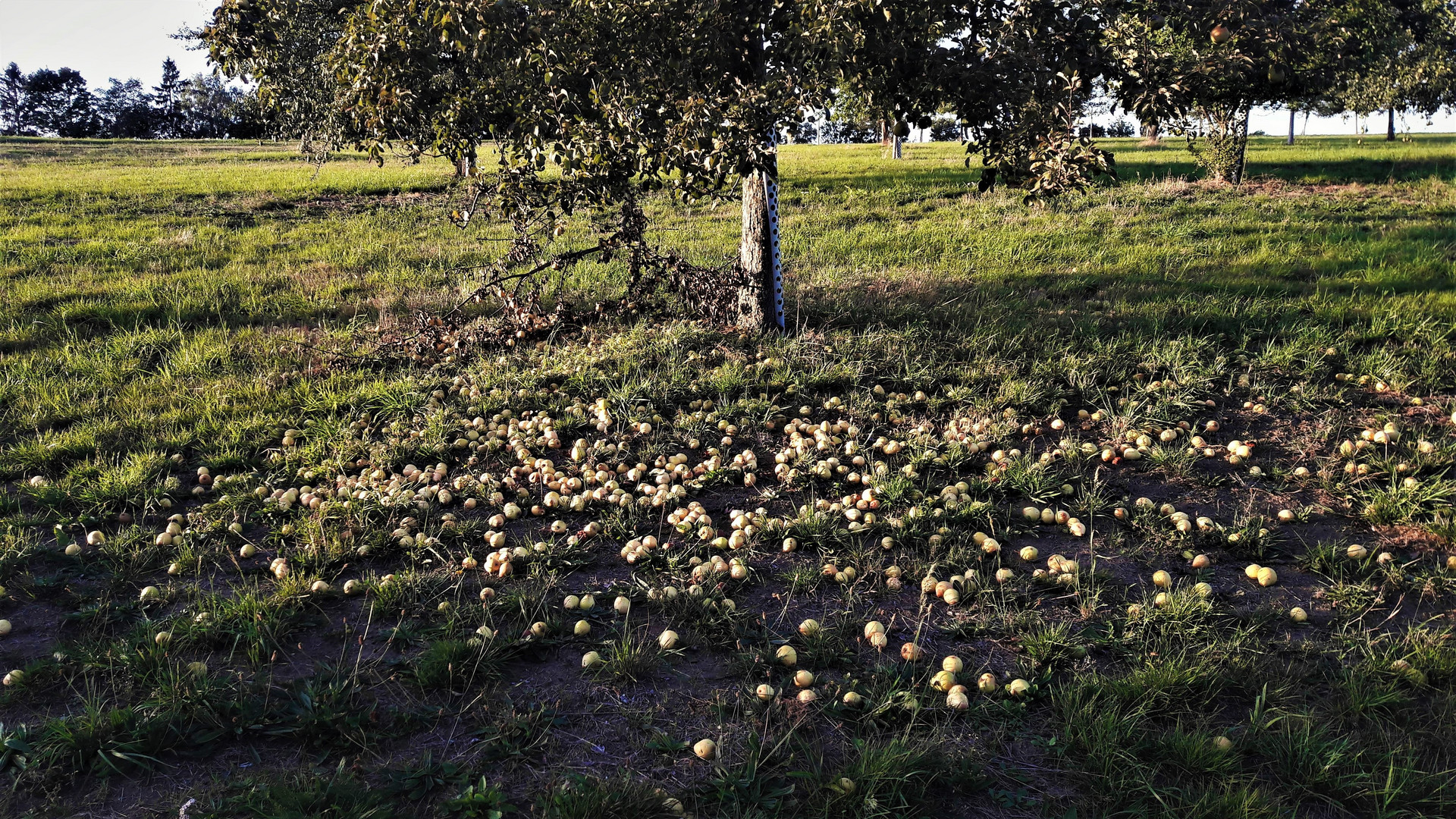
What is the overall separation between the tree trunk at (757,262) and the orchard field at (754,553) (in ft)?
1.07

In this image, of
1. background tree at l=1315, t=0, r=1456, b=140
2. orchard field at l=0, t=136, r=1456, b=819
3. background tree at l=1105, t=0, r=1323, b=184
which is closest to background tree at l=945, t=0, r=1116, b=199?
background tree at l=1105, t=0, r=1323, b=184

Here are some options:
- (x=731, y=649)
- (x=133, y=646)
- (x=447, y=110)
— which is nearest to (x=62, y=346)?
(x=447, y=110)

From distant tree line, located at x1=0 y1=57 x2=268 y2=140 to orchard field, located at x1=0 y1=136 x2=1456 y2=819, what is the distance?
67001 millimetres

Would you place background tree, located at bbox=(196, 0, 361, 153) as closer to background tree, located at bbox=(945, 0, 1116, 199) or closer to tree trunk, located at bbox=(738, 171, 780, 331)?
tree trunk, located at bbox=(738, 171, 780, 331)

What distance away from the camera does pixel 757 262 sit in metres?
7.30

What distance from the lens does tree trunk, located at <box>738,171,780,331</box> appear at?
23.3 feet

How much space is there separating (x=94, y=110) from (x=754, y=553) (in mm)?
102846

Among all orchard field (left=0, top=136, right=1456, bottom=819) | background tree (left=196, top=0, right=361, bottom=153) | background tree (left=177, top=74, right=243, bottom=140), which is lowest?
orchard field (left=0, top=136, right=1456, bottom=819)

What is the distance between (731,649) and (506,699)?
974mm

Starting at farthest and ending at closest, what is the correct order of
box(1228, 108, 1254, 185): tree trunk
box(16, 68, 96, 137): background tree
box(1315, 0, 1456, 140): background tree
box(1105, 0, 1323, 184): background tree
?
box(16, 68, 96, 137): background tree, box(1228, 108, 1254, 185): tree trunk, box(1315, 0, 1456, 140): background tree, box(1105, 0, 1323, 184): background tree

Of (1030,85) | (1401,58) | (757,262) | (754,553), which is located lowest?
(754,553)

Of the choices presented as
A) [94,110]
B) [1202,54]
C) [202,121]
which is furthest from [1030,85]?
[94,110]

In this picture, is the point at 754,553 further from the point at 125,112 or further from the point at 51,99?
the point at 51,99

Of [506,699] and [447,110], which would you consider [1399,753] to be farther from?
[447,110]
